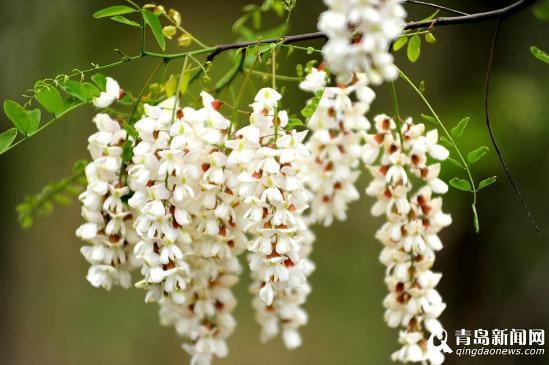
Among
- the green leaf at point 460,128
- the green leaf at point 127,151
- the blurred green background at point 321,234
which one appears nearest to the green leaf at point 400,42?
the green leaf at point 460,128

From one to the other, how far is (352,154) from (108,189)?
0.33m

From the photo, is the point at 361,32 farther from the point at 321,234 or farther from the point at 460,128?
the point at 321,234

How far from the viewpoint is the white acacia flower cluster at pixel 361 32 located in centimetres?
46

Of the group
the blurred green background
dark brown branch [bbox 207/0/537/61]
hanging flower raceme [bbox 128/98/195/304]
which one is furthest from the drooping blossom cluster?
the blurred green background

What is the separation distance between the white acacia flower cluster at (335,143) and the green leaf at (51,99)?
0.29 m

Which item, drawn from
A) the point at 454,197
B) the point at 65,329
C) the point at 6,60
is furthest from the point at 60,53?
the point at 454,197

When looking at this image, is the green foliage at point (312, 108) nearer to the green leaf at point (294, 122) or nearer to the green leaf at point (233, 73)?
the green leaf at point (294, 122)

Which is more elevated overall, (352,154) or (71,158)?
(71,158)

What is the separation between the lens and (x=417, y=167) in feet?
2.51

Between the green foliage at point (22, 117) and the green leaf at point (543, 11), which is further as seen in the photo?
the green foliage at point (22, 117)

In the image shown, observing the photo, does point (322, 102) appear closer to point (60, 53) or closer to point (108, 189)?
point (108, 189)

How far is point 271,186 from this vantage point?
654mm

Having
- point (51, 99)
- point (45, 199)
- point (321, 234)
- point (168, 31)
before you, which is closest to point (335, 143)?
point (168, 31)

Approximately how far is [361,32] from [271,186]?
219 millimetres
